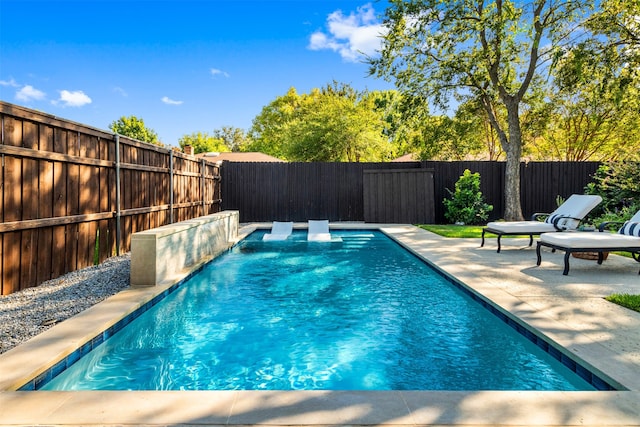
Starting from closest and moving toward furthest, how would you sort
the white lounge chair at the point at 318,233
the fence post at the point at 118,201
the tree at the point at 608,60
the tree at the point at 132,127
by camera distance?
1. the fence post at the point at 118,201
2. the white lounge chair at the point at 318,233
3. the tree at the point at 608,60
4. the tree at the point at 132,127

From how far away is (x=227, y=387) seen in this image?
300 cm

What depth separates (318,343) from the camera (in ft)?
12.5

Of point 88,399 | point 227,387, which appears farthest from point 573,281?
point 88,399

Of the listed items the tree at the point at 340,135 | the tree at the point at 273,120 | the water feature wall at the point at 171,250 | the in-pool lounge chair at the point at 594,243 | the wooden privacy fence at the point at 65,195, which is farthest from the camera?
the tree at the point at 273,120

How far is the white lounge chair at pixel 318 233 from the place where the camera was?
35.1ft

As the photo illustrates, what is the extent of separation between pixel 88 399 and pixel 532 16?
15314mm

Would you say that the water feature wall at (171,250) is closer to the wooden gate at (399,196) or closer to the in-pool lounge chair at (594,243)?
the in-pool lounge chair at (594,243)

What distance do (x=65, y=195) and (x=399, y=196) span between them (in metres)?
10.9

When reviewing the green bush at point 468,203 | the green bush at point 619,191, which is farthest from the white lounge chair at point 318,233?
Result: the green bush at point 619,191

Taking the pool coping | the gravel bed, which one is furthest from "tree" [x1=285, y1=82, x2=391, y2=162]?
the pool coping

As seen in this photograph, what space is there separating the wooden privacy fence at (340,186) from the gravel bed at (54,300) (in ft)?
31.4

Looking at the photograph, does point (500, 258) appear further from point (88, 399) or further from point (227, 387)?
point (88, 399)

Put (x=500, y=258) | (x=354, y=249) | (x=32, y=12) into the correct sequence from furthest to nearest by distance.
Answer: (x=32, y=12), (x=354, y=249), (x=500, y=258)

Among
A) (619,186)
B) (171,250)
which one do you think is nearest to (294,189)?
(171,250)
